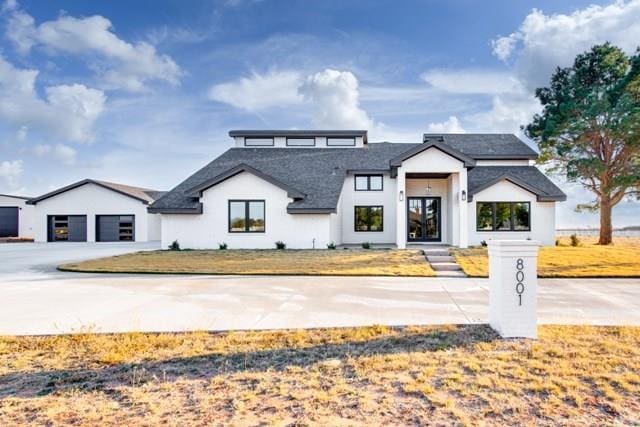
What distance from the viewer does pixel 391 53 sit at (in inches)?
765

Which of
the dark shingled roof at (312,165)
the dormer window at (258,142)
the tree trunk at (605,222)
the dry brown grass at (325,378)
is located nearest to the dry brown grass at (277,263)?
the dark shingled roof at (312,165)

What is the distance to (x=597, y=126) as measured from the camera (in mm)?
22438

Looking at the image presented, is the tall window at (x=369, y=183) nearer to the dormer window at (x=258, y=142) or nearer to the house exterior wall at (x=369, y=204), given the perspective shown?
the house exterior wall at (x=369, y=204)

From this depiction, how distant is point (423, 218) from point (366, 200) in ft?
11.4

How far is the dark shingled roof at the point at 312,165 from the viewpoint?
19.6m

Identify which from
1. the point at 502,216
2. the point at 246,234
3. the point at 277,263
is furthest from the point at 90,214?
the point at 502,216

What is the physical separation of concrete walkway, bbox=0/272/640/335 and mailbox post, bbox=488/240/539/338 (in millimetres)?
1061

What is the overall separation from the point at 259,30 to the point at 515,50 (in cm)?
1333

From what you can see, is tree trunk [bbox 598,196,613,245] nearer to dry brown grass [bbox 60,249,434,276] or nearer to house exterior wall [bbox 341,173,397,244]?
house exterior wall [bbox 341,173,397,244]

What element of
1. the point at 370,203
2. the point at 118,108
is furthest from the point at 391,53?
the point at 118,108

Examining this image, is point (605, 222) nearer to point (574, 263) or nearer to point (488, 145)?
point (488, 145)

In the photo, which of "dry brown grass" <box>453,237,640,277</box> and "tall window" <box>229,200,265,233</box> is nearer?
"dry brown grass" <box>453,237,640,277</box>

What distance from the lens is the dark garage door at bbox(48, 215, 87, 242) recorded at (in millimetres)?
30547

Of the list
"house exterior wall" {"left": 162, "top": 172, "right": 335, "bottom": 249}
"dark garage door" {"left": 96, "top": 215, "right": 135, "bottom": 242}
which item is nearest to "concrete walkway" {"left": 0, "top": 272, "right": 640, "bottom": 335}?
"house exterior wall" {"left": 162, "top": 172, "right": 335, "bottom": 249}
